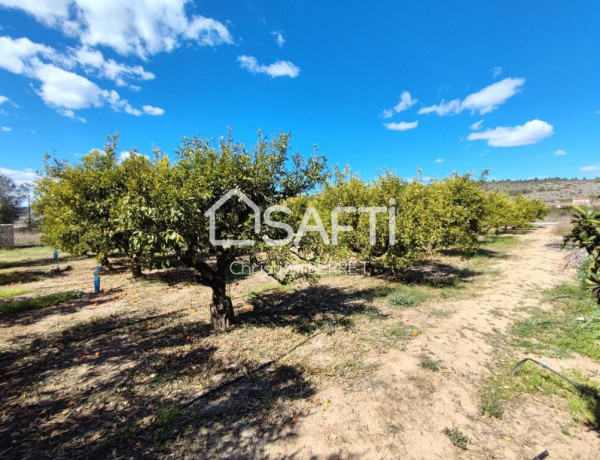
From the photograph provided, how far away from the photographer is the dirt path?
3.74 m

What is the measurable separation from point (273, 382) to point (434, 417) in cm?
274

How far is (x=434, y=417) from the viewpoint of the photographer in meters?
4.30

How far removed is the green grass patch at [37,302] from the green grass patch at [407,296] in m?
12.0

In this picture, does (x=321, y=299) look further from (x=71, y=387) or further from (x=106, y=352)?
(x=71, y=387)

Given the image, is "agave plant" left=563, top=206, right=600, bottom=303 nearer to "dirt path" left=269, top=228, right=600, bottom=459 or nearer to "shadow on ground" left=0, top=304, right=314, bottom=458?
"dirt path" left=269, top=228, right=600, bottom=459

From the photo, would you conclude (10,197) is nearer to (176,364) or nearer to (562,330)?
(176,364)

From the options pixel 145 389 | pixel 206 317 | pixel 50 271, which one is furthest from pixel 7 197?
pixel 145 389

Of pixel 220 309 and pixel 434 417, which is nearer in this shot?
pixel 434 417

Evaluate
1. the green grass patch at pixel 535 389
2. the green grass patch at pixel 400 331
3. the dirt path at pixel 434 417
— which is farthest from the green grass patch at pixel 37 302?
the green grass patch at pixel 535 389

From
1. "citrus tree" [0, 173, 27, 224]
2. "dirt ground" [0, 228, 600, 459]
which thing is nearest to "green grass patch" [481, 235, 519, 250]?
"dirt ground" [0, 228, 600, 459]

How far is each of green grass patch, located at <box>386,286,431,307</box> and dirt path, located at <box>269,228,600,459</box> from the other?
7.89ft

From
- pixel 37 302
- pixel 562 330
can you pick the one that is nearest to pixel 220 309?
pixel 37 302

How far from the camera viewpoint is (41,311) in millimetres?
9188

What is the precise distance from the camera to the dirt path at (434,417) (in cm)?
374
